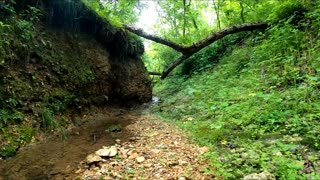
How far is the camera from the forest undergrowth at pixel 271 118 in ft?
8.64

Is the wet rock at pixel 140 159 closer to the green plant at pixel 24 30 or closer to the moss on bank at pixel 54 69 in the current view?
the moss on bank at pixel 54 69

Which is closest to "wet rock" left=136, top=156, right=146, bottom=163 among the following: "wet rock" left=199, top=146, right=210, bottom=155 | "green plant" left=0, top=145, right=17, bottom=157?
"wet rock" left=199, top=146, right=210, bottom=155

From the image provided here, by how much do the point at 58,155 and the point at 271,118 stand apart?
11.1 feet

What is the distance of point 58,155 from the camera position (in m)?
3.66

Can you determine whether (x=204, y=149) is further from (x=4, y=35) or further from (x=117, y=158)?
(x=4, y=35)

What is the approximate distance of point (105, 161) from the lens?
335cm

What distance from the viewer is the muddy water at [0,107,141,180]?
302 centimetres

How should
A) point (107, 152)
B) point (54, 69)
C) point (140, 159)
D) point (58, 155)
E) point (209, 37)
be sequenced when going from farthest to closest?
point (209, 37), point (54, 69), point (58, 155), point (107, 152), point (140, 159)

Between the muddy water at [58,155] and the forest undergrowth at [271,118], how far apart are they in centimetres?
170

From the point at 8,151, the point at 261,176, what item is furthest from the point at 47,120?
the point at 261,176

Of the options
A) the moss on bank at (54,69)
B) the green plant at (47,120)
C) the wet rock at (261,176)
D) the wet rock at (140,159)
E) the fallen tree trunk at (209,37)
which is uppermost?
the fallen tree trunk at (209,37)

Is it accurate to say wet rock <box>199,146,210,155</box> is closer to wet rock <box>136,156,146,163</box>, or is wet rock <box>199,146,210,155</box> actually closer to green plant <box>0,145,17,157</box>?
wet rock <box>136,156,146,163</box>

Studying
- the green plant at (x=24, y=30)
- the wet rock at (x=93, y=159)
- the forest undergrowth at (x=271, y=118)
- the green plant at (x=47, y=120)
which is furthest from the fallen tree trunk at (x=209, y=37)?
the wet rock at (x=93, y=159)

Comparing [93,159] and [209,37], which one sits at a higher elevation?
[209,37]
